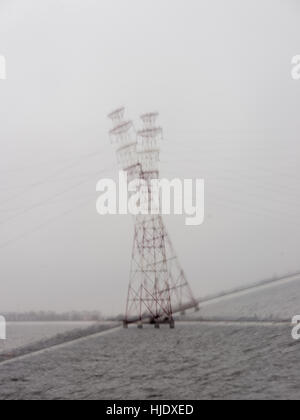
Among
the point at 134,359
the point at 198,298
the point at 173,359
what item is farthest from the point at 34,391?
the point at 198,298

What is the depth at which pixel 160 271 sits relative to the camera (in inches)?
185

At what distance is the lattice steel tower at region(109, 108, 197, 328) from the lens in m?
4.61

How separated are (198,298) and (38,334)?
148 centimetres

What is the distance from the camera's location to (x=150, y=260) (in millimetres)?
4637

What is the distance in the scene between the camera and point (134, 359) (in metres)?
4.56

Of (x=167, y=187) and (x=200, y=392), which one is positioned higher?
(x=167, y=187)

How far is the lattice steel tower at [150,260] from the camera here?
15.1 ft

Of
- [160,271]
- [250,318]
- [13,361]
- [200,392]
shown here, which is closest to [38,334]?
[13,361]
